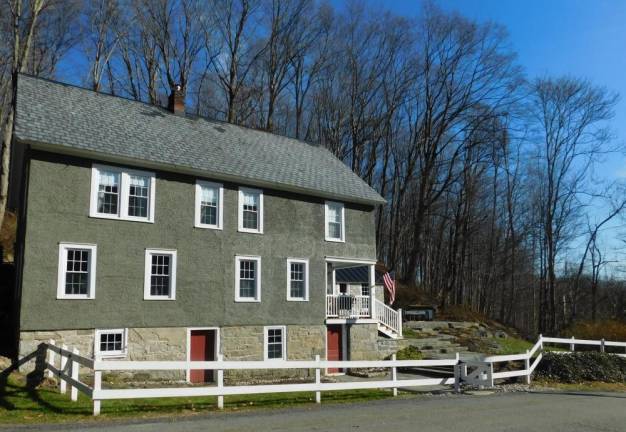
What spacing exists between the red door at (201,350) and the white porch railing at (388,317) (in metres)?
8.76

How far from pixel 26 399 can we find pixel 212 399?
13.7 ft

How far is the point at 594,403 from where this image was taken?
14.1 metres

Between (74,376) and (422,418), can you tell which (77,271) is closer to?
(74,376)

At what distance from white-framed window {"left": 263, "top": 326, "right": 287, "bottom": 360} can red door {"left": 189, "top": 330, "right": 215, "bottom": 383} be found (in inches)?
87.8

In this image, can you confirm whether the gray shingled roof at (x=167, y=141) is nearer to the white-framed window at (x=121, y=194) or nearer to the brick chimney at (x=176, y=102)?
the brick chimney at (x=176, y=102)

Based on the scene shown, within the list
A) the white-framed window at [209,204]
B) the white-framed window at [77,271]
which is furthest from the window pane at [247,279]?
the white-framed window at [77,271]

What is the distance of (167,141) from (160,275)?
5.14 m

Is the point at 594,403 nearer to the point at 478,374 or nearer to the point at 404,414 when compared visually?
the point at 478,374

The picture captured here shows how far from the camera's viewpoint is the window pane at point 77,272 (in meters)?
16.8

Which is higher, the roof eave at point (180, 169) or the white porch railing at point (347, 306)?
the roof eave at point (180, 169)

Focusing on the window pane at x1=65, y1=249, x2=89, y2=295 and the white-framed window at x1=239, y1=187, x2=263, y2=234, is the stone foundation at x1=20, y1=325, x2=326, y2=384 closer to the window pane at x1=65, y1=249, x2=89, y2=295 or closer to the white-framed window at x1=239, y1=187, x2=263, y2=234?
the window pane at x1=65, y1=249, x2=89, y2=295

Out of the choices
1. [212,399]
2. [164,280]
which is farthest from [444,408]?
[164,280]

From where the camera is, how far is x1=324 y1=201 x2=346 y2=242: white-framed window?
2420cm

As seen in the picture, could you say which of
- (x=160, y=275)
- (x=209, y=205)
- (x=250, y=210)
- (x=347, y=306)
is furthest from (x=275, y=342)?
(x=209, y=205)
